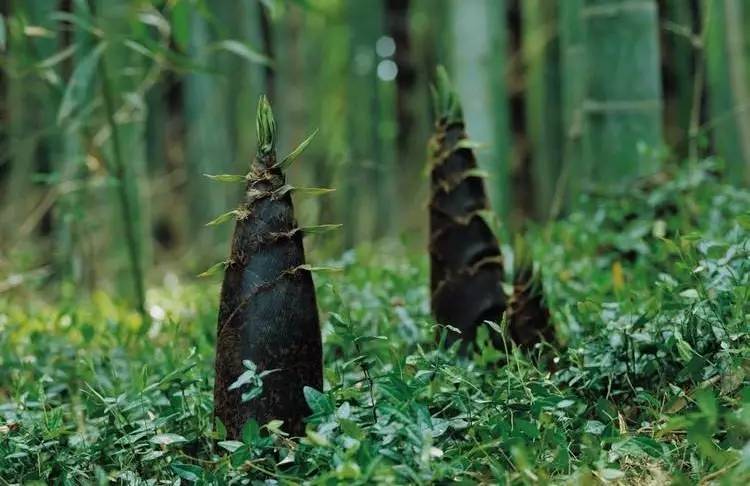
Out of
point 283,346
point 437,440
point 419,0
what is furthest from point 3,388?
point 419,0

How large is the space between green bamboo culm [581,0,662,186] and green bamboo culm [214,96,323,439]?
1.76 m

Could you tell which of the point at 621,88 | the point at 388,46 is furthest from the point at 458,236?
the point at 388,46

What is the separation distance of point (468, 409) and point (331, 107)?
563cm

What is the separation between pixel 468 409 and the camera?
1244 mm

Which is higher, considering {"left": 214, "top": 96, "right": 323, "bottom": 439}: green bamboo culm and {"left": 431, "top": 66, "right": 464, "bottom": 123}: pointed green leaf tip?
{"left": 431, "top": 66, "right": 464, "bottom": 123}: pointed green leaf tip

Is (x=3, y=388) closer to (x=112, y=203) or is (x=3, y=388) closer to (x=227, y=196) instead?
(x=112, y=203)

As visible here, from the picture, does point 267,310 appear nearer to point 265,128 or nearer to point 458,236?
point 265,128

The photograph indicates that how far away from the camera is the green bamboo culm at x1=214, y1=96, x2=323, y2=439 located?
4.10 ft

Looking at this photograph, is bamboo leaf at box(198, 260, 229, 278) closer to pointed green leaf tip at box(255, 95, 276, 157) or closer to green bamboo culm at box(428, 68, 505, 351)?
pointed green leaf tip at box(255, 95, 276, 157)

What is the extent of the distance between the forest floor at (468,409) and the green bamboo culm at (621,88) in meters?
0.98

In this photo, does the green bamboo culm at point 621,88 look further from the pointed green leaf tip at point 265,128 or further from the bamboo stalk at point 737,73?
the pointed green leaf tip at point 265,128

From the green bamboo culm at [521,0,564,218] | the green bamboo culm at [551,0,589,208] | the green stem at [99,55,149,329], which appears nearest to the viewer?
the green stem at [99,55,149,329]

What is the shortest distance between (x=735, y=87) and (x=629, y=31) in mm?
665

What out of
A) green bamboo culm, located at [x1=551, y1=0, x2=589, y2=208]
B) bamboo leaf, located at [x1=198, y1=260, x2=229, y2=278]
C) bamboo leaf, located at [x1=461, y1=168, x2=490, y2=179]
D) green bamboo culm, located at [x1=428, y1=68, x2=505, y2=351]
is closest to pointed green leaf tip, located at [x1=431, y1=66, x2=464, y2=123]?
green bamboo culm, located at [x1=428, y1=68, x2=505, y2=351]
